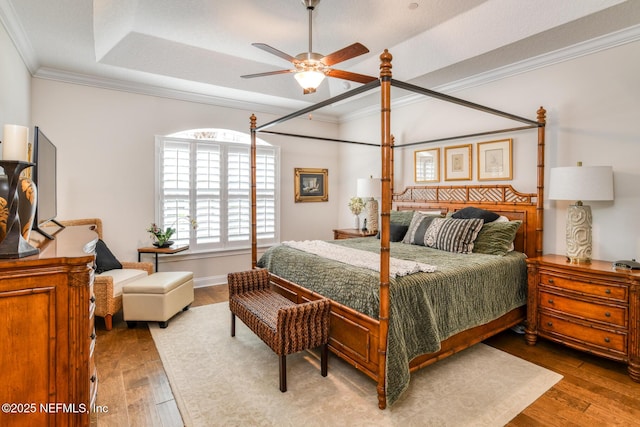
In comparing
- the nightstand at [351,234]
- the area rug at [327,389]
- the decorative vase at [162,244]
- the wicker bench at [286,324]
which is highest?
the nightstand at [351,234]

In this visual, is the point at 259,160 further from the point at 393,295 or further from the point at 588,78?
the point at 588,78

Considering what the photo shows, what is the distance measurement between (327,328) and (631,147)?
3.17 meters

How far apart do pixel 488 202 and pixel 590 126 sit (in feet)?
4.12

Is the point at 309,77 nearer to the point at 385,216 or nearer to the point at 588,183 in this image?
the point at 385,216

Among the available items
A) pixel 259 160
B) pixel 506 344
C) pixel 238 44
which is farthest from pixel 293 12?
pixel 506 344

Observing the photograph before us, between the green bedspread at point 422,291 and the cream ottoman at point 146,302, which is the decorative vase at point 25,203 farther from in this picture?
the cream ottoman at point 146,302

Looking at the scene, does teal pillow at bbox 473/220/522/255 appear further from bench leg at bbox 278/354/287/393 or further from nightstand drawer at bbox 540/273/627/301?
bench leg at bbox 278/354/287/393

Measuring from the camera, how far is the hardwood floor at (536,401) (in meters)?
2.15

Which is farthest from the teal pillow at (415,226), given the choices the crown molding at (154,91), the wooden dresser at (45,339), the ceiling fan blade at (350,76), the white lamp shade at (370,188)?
the wooden dresser at (45,339)

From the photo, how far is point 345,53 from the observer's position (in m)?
2.63

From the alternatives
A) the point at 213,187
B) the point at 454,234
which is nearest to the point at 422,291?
the point at 454,234

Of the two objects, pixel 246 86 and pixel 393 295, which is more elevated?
pixel 246 86

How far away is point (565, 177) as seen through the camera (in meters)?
2.99

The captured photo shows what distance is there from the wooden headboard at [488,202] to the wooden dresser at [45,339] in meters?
3.99
